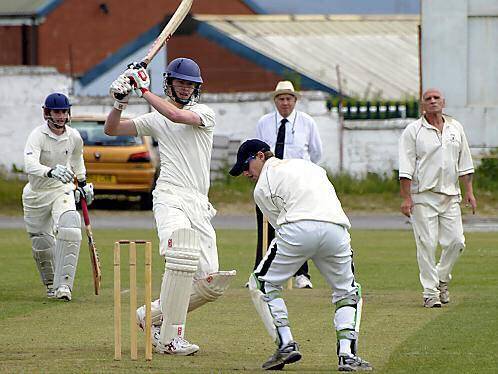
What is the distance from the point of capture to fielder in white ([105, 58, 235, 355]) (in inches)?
363

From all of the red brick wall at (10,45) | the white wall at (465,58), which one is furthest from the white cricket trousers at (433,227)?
the red brick wall at (10,45)

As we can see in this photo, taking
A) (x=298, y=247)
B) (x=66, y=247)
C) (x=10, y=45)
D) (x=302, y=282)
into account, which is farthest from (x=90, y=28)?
(x=298, y=247)

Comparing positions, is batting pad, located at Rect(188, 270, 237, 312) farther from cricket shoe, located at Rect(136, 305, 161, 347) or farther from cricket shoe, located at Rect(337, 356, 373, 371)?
cricket shoe, located at Rect(337, 356, 373, 371)

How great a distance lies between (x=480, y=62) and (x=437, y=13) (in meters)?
1.12

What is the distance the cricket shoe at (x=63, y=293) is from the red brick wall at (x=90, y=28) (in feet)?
72.6

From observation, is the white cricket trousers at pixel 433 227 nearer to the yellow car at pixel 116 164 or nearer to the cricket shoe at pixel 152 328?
the cricket shoe at pixel 152 328

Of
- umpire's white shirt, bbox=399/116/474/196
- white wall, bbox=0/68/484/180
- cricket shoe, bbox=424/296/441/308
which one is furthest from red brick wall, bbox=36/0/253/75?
cricket shoe, bbox=424/296/441/308

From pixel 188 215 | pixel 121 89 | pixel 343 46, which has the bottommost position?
pixel 188 215

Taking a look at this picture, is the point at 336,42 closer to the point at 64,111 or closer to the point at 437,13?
the point at 437,13

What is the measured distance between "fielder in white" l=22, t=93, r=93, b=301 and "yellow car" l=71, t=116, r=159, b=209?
1032 cm

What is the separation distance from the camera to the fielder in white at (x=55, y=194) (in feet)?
41.5

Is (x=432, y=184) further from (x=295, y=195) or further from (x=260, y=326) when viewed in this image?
(x=295, y=195)

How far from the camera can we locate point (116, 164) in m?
23.5

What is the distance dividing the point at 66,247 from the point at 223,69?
1975 cm
